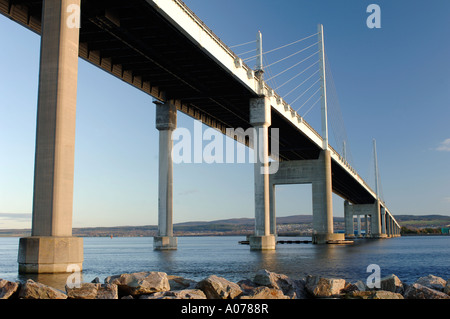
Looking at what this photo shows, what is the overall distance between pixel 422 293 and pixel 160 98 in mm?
45842

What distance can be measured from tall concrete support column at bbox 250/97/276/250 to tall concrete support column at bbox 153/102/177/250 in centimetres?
938

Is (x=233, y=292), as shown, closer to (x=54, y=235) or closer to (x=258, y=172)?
(x=54, y=235)

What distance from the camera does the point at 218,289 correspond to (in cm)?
1466

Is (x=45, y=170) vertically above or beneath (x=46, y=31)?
beneath

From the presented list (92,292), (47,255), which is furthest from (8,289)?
(47,255)

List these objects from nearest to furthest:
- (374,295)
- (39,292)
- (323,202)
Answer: (39,292) < (374,295) < (323,202)

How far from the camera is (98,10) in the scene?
36.3m

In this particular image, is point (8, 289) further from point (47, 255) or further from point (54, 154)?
point (54, 154)

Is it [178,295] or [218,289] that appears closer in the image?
[178,295]

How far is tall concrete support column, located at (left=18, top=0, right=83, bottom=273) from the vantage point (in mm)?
22266

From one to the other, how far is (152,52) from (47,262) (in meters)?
26.0

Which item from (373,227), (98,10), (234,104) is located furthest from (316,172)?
(373,227)

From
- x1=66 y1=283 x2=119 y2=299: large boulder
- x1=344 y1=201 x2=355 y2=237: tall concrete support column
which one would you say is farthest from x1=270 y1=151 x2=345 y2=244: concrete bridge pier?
x1=344 y1=201 x2=355 y2=237: tall concrete support column

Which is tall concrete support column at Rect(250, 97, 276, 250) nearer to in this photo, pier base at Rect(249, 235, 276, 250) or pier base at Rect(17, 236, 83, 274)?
pier base at Rect(249, 235, 276, 250)
